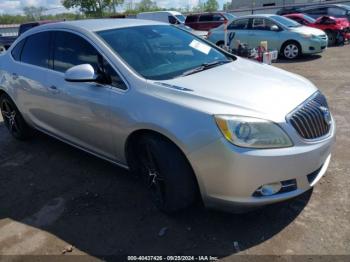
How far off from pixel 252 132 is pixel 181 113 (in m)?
0.56

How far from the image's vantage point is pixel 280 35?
12.1 m

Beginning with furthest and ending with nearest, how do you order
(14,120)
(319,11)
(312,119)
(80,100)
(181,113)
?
(319,11) < (14,120) < (80,100) < (312,119) < (181,113)

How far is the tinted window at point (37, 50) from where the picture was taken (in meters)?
4.36

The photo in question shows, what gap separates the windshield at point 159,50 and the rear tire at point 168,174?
0.66 metres

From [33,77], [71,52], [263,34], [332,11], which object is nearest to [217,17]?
[332,11]

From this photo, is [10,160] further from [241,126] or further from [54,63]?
[241,126]

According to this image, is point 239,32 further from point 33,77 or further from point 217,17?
point 33,77

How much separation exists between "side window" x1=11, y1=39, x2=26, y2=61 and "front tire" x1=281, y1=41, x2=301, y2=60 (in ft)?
30.9

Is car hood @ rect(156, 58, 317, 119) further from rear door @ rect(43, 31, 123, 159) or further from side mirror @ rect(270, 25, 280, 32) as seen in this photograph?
side mirror @ rect(270, 25, 280, 32)

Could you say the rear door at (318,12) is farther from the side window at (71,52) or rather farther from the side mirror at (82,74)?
the side mirror at (82,74)

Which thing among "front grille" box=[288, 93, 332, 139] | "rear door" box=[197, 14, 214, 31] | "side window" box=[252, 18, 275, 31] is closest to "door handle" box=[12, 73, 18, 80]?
"front grille" box=[288, 93, 332, 139]

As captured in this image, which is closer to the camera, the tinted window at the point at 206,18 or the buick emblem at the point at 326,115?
the buick emblem at the point at 326,115

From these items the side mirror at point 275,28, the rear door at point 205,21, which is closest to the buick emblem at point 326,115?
the side mirror at point 275,28

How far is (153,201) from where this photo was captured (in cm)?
337
